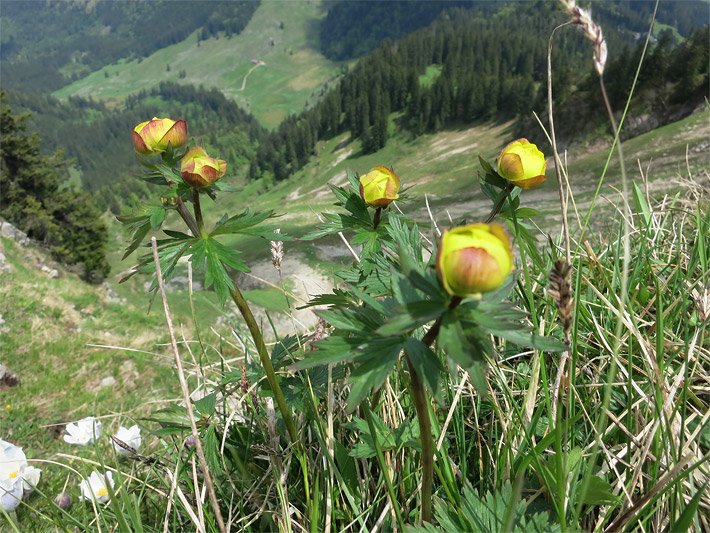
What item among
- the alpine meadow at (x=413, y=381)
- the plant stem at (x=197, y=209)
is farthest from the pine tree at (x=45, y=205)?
the plant stem at (x=197, y=209)

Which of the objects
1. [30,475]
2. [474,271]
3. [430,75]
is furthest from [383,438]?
[430,75]

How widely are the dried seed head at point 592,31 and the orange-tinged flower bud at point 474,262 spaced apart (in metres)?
0.60

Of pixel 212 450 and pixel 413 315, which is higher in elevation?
pixel 413 315

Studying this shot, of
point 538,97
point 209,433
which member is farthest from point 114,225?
point 209,433

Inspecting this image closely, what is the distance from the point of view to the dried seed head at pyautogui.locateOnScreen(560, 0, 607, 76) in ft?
3.90

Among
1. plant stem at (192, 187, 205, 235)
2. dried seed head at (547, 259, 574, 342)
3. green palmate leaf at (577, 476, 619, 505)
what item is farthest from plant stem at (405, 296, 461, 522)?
plant stem at (192, 187, 205, 235)

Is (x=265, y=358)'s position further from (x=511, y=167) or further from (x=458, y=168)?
(x=458, y=168)

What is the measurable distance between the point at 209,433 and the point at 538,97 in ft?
258

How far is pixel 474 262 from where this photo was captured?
89cm

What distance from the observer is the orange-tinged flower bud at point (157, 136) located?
1.82m

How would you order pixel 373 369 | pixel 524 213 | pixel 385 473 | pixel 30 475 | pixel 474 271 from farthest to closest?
pixel 30 475, pixel 524 213, pixel 385 473, pixel 373 369, pixel 474 271

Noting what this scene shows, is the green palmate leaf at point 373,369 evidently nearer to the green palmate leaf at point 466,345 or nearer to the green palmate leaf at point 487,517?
the green palmate leaf at point 466,345

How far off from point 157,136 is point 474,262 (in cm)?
149

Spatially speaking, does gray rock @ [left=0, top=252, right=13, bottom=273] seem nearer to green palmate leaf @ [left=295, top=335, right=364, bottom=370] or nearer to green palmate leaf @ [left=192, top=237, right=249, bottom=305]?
green palmate leaf @ [left=192, top=237, right=249, bottom=305]
